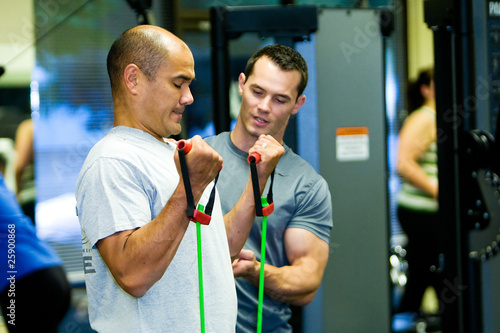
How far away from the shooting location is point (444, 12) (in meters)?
1.70

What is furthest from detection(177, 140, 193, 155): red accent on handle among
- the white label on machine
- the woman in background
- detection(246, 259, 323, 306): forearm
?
the woman in background

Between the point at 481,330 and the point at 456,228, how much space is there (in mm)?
321

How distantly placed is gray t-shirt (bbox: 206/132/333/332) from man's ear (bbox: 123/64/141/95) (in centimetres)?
37

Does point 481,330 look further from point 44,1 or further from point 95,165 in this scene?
point 44,1

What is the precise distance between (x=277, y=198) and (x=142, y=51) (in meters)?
0.50

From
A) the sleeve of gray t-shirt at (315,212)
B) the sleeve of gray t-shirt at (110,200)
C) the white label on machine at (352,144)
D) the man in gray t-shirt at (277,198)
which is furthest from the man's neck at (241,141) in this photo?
the white label on machine at (352,144)

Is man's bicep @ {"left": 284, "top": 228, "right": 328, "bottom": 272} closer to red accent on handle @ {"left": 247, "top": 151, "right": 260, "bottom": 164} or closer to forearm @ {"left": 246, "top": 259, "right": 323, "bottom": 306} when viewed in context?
forearm @ {"left": 246, "top": 259, "right": 323, "bottom": 306}

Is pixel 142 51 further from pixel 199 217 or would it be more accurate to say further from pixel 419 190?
pixel 419 190

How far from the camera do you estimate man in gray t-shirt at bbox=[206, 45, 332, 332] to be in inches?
51.5

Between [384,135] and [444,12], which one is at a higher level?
[444,12]

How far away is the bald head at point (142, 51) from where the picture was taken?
42.3 inches

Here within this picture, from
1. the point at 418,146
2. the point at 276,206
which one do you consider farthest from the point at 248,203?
the point at 418,146

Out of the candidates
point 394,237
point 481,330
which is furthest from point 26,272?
point 394,237

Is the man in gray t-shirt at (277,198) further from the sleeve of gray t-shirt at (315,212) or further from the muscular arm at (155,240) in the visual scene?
the muscular arm at (155,240)
